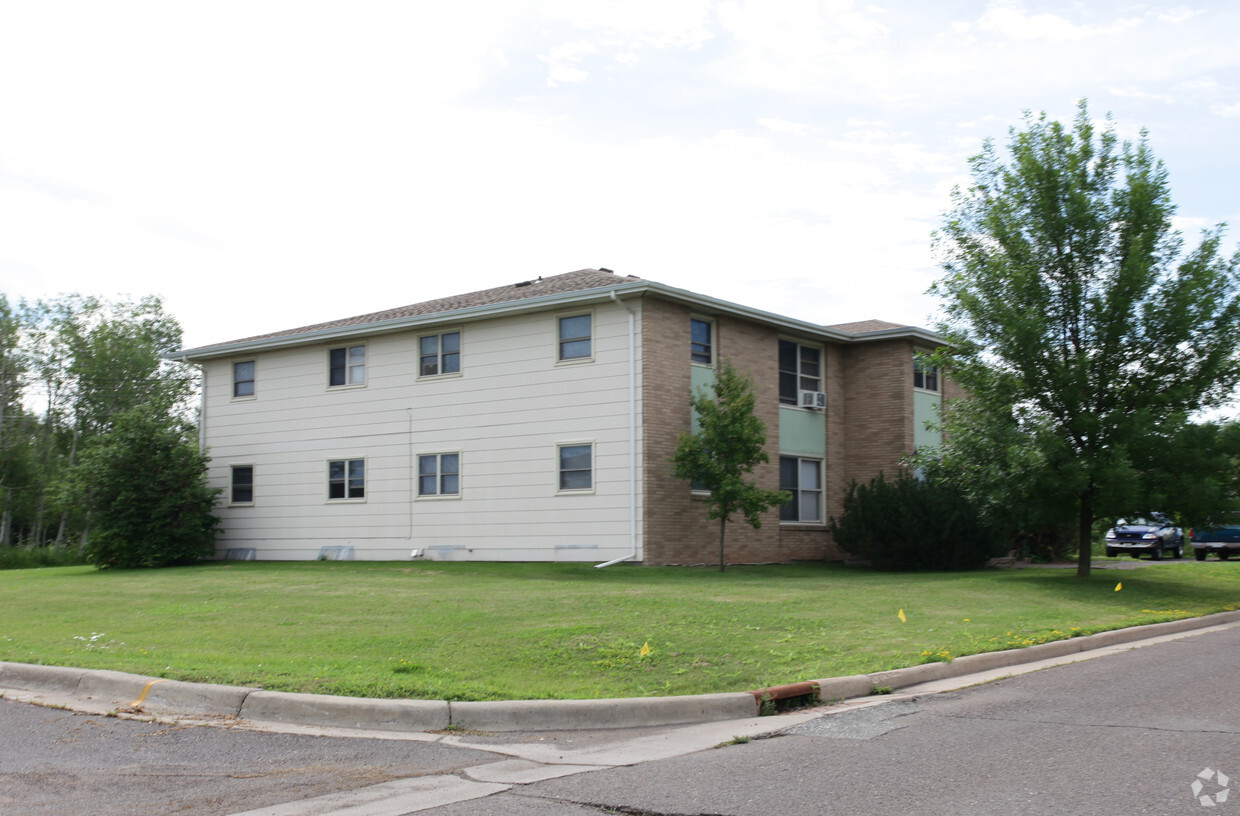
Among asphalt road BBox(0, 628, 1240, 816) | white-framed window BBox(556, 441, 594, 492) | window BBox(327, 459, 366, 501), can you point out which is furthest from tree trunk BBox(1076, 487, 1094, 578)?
window BBox(327, 459, 366, 501)

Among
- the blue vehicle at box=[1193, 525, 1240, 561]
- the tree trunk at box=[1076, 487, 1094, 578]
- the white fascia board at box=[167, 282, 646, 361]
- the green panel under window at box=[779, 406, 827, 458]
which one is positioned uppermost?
the white fascia board at box=[167, 282, 646, 361]

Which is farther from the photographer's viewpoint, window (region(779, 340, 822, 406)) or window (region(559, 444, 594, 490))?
window (region(779, 340, 822, 406))

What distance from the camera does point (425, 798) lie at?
6.16 metres

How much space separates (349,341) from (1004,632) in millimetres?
19681

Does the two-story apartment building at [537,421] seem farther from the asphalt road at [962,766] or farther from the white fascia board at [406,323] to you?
the asphalt road at [962,766]

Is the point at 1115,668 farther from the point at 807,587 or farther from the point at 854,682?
the point at 807,587

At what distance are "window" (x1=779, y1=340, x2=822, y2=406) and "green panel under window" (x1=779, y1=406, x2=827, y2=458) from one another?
35cm

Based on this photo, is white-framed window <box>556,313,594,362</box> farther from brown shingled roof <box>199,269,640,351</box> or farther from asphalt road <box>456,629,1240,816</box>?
asphalt road <box>456,629,1240,816</box>

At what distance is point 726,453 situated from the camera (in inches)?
858

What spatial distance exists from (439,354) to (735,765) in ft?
66.5

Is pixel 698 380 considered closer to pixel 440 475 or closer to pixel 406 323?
pixel 440 475

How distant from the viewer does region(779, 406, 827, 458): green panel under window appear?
26453 millimetres

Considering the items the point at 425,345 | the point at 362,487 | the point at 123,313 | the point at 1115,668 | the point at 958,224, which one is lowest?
the point at 1115,668

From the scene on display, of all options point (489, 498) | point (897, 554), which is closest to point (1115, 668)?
point (897, 554)
